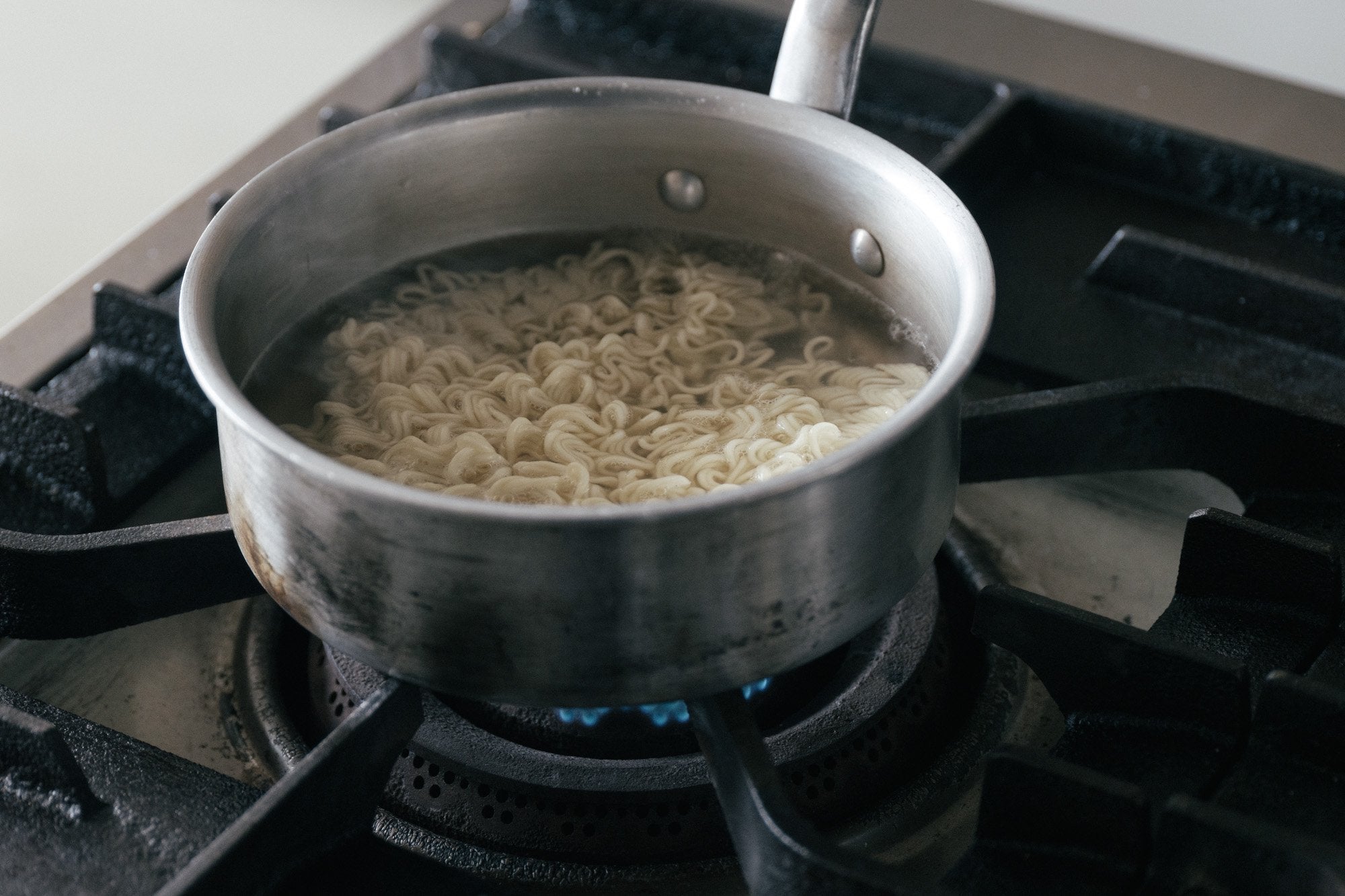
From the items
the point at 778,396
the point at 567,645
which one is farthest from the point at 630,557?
the point at 778,396

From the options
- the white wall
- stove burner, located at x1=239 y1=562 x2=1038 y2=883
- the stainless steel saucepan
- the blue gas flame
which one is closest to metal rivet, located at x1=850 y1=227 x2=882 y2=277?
the stainless steel saucepan

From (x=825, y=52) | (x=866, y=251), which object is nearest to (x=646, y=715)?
(x=866, y=251)

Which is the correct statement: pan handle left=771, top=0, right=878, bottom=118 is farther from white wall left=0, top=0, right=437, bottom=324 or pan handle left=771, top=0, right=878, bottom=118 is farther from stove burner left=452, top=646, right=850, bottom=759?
white wall left=0, top=0, right=437, bottom=324

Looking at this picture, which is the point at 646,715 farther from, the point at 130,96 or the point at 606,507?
the point at 130,96

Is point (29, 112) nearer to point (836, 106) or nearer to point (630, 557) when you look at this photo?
point (836, 106)

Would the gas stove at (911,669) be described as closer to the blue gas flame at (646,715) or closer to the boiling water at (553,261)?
the blue gas flame at (646,715)

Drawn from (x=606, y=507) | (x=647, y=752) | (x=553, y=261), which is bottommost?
(x=647, y=752)

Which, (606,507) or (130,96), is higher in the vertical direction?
(606,507)
